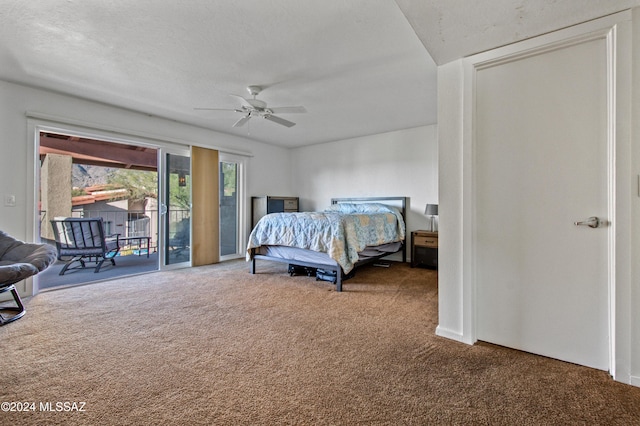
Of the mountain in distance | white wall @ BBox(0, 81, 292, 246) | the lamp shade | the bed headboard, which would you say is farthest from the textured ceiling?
the mountain in distance

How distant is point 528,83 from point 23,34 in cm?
376

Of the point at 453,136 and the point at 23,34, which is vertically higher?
the point at 23,34

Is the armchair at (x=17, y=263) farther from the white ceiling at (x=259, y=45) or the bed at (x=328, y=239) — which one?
the bed at (x=328, y=239)

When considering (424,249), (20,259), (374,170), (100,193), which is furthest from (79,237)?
(424,249)

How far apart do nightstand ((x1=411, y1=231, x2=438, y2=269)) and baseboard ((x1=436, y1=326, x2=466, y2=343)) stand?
2368 millimetres

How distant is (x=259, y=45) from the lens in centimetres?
238

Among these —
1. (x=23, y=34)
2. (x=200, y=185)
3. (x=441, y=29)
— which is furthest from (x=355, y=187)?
(x=23, y=34)

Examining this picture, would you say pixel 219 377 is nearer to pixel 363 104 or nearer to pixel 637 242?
pixel 637 242

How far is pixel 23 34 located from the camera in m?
2.21

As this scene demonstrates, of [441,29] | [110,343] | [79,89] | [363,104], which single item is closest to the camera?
[441,29]

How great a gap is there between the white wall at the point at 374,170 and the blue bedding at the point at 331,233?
0.84 meters

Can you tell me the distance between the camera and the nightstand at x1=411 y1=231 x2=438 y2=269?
4406 mm

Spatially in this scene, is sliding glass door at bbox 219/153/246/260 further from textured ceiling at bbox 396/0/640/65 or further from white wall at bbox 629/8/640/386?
white wall at bbox 629/8/640/386

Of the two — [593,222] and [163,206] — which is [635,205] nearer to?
[593,222]
